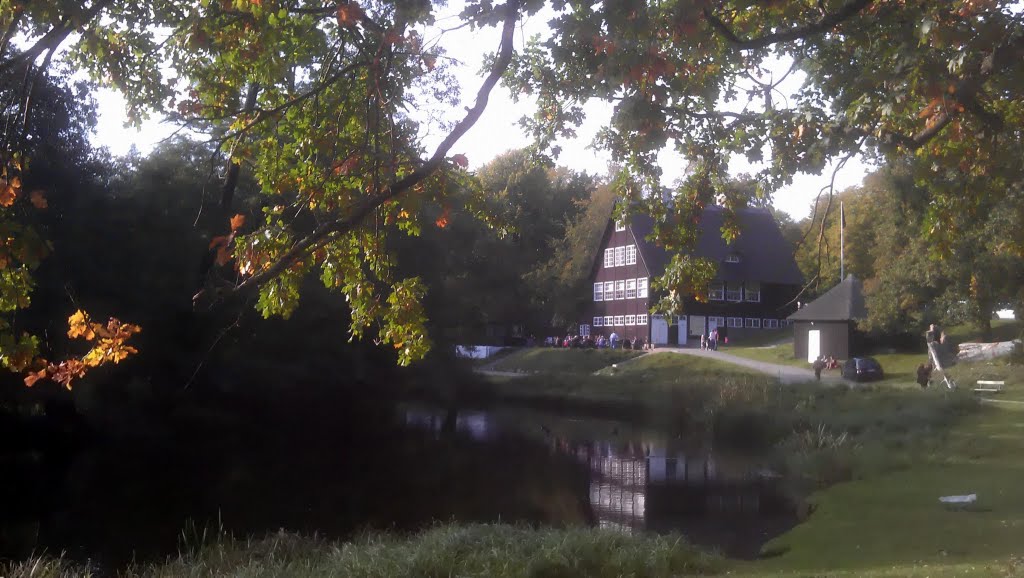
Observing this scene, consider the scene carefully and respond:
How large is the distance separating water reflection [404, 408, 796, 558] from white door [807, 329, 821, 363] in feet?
59.6

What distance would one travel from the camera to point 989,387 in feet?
103

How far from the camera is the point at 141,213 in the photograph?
90.5 ft

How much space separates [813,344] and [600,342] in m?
17.5

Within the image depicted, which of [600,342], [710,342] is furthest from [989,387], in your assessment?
[600,342]

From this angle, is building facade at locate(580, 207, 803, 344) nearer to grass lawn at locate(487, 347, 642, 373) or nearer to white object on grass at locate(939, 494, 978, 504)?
grass lawn at locate(487, 347, 642, 373)

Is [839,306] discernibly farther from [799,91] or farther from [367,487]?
[799,91]

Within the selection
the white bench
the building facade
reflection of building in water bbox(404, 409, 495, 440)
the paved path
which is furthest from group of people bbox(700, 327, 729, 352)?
the white bench

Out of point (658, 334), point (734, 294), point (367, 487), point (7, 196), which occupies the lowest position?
point (367, 487)

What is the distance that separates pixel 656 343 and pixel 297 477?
4024 cm

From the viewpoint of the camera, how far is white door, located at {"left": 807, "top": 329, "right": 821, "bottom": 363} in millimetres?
47719

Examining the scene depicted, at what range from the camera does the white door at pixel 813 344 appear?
4772cm

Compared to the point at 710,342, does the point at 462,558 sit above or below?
below

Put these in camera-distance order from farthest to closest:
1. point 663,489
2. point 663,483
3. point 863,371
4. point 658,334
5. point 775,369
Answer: point 658,334 < point 775,369 < point 863,371 < point 663,483 < point 663,489

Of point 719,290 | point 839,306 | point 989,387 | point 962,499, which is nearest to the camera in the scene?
point 962,499
